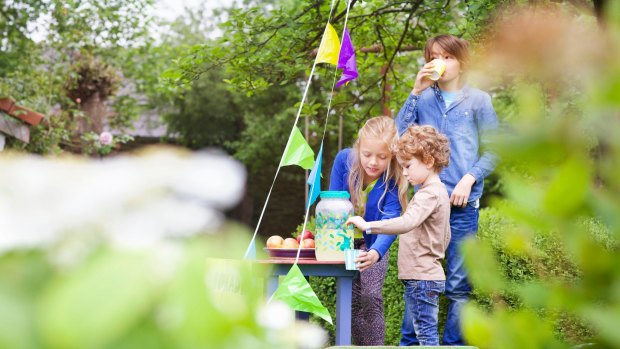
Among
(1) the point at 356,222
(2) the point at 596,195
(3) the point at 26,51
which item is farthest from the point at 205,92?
(2) the point at 596,195

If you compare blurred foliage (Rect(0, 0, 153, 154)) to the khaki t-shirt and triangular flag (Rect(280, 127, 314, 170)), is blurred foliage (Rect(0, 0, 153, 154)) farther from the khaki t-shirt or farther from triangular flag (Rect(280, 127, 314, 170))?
the khaki t-shirt

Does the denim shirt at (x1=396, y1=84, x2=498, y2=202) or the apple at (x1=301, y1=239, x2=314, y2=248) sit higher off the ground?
the denim shirt at (x1=396, y1=84, x2=498, y2=202)

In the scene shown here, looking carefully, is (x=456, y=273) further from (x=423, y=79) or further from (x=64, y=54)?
(x=64, y=54)

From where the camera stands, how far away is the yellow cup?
342 centimetres

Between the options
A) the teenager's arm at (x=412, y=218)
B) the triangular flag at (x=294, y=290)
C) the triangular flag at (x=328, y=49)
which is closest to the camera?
the triangular flag at (x=294, y=290)

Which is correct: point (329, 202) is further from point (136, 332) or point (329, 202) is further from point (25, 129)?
point (25, 129)

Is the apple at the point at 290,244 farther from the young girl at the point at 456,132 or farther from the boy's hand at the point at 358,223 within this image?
the young girl at the point at 456,132

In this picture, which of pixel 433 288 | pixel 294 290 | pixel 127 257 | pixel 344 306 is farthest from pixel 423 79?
pixel 127 257

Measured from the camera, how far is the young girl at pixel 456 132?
11.1 ft

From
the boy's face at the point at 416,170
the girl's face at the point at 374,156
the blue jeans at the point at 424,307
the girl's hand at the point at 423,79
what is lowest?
the blue jeans at the point at 424,307

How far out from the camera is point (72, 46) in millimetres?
12875

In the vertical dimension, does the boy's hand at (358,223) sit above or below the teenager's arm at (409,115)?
below

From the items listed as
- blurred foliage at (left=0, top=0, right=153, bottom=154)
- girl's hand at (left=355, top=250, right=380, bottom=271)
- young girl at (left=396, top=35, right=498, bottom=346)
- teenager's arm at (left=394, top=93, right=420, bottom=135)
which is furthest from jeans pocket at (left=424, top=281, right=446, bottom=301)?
blurred foliage at (left=0, top=0, right=153, bottom=154)

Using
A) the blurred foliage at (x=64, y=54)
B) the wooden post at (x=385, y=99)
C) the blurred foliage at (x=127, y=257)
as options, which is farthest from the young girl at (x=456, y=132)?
the blurred foliage at (x=64, y=54)
